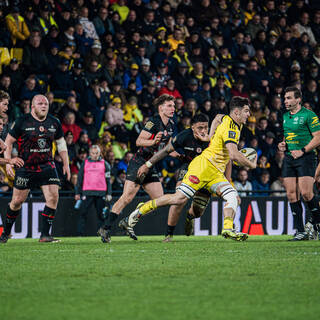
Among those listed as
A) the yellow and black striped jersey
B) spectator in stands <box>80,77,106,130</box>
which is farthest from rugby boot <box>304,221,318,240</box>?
spectator in stands <box>80,77,106,130</box>

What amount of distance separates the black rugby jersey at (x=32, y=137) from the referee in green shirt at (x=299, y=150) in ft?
11.8

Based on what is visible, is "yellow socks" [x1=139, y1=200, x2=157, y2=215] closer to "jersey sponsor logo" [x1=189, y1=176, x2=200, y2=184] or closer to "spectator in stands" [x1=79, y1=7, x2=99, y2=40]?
"jersey sponsor logo" [x1=189, y1=176, x2=200, y2=184]

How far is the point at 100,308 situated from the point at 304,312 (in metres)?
1.36

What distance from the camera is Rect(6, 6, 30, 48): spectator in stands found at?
14.8m

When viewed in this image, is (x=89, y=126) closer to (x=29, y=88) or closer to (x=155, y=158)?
(x=29, y=88)

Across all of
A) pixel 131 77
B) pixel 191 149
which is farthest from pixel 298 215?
pixel 131 77

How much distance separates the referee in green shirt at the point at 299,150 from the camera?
1045 cm

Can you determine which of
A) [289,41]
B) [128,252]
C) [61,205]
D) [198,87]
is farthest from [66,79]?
Answer: [289,41]

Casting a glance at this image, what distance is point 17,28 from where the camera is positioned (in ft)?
48.6

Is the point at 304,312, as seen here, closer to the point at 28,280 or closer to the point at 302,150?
the point at 28,280

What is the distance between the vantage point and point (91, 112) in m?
15.2

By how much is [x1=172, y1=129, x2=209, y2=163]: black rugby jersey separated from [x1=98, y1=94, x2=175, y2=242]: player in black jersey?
0.41m

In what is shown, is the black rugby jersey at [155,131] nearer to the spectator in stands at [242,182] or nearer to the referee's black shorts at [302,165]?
the referee's black shorts at [302,165]

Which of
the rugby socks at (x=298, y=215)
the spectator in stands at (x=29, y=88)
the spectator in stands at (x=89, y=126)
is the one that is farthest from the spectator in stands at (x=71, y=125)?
the rugby socks at (x=298, y=215)
